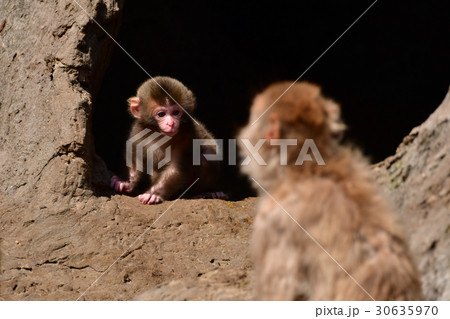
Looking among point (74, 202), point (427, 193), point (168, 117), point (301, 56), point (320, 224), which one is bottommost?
point (74, 202)

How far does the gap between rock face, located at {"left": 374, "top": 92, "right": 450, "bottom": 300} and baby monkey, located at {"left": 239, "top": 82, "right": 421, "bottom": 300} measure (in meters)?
0.56

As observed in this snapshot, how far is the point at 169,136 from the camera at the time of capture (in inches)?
305

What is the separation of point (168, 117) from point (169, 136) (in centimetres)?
25

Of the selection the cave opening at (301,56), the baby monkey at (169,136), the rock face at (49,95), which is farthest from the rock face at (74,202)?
the cave opening at (301,56)

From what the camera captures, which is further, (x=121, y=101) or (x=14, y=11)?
(x=121, y=101)

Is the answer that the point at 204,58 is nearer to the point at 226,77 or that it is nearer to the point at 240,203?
the point at 226,77

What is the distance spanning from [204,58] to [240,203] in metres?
3.67

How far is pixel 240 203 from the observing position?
24.2 ft

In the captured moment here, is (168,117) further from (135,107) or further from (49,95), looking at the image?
(49,95)

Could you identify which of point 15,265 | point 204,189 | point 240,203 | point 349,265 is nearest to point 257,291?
point 349,265

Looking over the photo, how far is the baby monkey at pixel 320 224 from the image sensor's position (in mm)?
3234

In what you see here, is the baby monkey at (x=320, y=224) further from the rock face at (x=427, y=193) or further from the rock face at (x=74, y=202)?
the rock face at (x=74, y=202)

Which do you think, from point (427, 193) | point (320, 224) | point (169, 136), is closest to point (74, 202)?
point (169, 136)

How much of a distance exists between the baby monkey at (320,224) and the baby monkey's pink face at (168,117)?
156 inches
